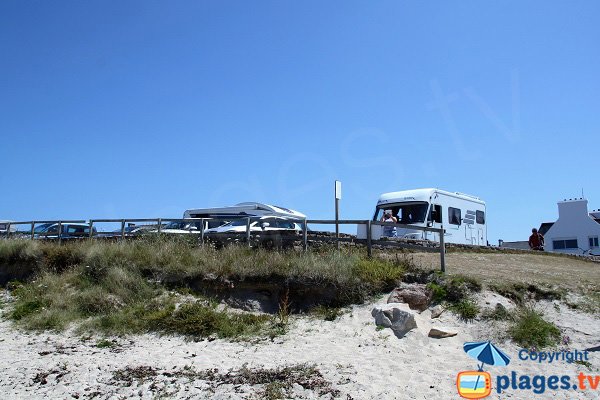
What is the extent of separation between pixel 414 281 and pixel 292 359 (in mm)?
4226

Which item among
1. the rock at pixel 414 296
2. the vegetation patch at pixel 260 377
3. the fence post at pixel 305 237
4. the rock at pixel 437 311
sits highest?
the fence post at pixel 305 237

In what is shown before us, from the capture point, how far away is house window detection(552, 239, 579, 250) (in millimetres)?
37625

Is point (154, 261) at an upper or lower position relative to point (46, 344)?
upper

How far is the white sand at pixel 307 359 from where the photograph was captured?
→ 855cm

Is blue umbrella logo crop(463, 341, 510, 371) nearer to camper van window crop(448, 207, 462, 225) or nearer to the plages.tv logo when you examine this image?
the plages.tv logo

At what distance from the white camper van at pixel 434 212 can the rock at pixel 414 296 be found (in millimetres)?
6088

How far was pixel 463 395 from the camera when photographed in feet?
26.5

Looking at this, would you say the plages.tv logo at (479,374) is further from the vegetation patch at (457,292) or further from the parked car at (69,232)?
the parked car at (69,232)

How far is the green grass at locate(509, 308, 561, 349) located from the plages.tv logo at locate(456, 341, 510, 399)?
0.58 m

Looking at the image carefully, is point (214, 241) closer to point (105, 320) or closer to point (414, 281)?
point (105, 320)

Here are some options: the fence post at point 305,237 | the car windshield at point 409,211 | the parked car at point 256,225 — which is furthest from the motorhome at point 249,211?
the fence post at point 305,237

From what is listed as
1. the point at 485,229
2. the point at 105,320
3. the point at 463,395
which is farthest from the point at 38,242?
the point at 485,229

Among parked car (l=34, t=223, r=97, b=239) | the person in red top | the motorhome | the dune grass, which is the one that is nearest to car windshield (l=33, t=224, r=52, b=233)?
parked car (l=34, t=223, r=97, b=239)

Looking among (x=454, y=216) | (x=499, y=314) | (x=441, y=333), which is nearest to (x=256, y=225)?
(x=454, y=216)
